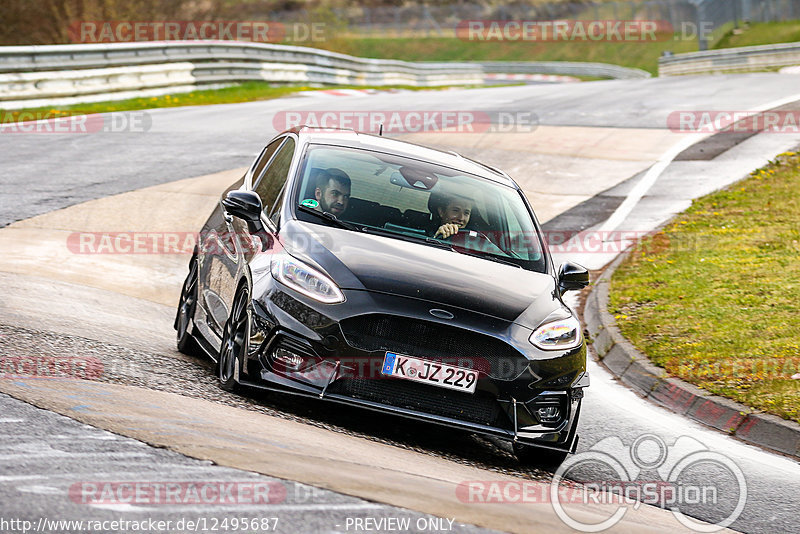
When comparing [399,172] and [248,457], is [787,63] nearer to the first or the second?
[399,172]

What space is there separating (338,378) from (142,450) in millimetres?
1293

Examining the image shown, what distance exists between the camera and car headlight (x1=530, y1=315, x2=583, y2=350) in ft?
20.9

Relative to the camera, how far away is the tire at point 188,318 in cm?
796

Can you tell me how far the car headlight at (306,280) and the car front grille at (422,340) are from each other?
0.65 feet

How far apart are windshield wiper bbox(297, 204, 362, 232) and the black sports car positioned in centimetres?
1

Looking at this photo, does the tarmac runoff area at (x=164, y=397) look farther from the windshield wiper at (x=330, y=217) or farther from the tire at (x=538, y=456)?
the windshield wiper at (x=330, y=217)

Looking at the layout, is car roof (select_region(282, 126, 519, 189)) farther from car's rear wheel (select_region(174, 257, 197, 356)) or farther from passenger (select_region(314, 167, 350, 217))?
car's rear wheel (select_region(174, 257, 197, 356))

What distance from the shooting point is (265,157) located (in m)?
8.48

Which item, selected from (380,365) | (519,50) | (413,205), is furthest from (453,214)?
(519,50)

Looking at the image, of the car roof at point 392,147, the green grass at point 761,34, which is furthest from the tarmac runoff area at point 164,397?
the green grass at point 761,34

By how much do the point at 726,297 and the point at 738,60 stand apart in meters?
30.5

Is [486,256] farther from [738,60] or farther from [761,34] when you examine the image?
[761,34]

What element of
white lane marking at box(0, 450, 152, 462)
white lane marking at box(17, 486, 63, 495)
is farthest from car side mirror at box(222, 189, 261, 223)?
white lane marking at box(17, 486, 63, 495)

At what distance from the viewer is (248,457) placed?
5172 mm
